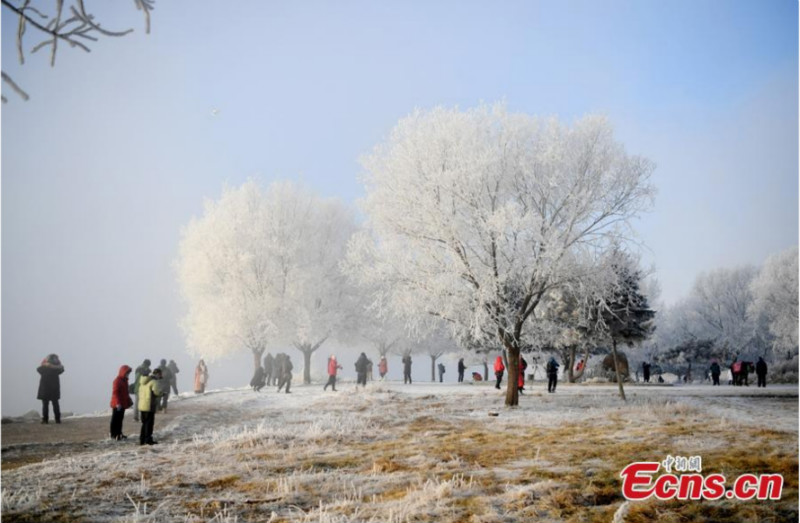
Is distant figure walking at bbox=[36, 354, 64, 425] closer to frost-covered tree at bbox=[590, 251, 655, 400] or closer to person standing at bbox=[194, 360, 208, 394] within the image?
person standing at bbox=[194, 360, 208, 394]

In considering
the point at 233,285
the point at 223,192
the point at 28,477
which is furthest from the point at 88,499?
the point at 223,192

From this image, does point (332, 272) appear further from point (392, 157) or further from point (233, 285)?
point (392, 157)

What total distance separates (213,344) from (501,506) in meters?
29.9

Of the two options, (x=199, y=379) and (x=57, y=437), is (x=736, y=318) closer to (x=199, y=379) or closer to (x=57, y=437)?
(x=199, y=379)

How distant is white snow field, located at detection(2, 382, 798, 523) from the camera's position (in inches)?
252

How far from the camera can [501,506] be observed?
6.60m

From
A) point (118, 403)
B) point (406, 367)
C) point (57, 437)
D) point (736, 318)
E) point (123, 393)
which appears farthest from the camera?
point (736, 318)

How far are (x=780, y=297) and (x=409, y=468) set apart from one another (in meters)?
49.6

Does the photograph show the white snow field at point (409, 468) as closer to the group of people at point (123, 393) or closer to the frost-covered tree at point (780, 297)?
the group of people at point (123, 393)

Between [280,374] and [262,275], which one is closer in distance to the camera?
[280,374]

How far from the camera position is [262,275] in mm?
34469

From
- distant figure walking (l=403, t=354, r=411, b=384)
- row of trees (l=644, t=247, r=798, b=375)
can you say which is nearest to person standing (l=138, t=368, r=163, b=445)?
distant figure walking (l=403, t=354, r=411, b=384)

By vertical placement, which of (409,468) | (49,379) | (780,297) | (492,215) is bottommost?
(409,468)

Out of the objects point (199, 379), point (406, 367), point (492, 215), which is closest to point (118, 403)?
point (492, 215)
